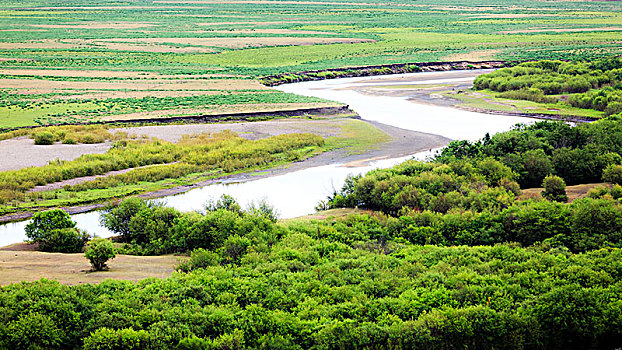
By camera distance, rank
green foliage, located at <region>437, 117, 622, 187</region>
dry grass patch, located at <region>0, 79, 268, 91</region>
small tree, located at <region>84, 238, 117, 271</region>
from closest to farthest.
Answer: small tree, located at <region>84, 238, 117, 271</region>
green foliage, located at <region>437, 117, 622, 187</region>
dry grass patch, located at <region>0, 79, 268, 91</region>

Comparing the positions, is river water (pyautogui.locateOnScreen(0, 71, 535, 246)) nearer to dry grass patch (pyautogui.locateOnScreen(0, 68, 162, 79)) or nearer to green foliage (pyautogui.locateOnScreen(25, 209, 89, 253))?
green foliage (pyautogui.locateOnScreen(25, 209, 89, 253))

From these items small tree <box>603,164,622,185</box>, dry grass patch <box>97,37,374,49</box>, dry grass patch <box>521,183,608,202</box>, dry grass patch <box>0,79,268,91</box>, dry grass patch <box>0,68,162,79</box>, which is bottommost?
dry grass patch <box>521,183,608,202</box>

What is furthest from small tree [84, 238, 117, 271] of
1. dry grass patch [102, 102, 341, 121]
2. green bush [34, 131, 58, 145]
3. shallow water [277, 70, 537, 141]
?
shallow water [277, 70, 537, 141]

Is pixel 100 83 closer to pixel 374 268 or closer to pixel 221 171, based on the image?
pixel 221 171

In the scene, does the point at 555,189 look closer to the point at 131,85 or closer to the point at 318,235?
the point at 318,235

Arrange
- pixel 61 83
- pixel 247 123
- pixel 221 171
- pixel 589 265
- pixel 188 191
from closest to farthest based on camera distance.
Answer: pixel 589 265 → pixel 188 191 → pixel 221 171 → pixel 247 123 → pixel 61 83

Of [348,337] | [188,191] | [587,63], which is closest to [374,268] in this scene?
[348,337]
